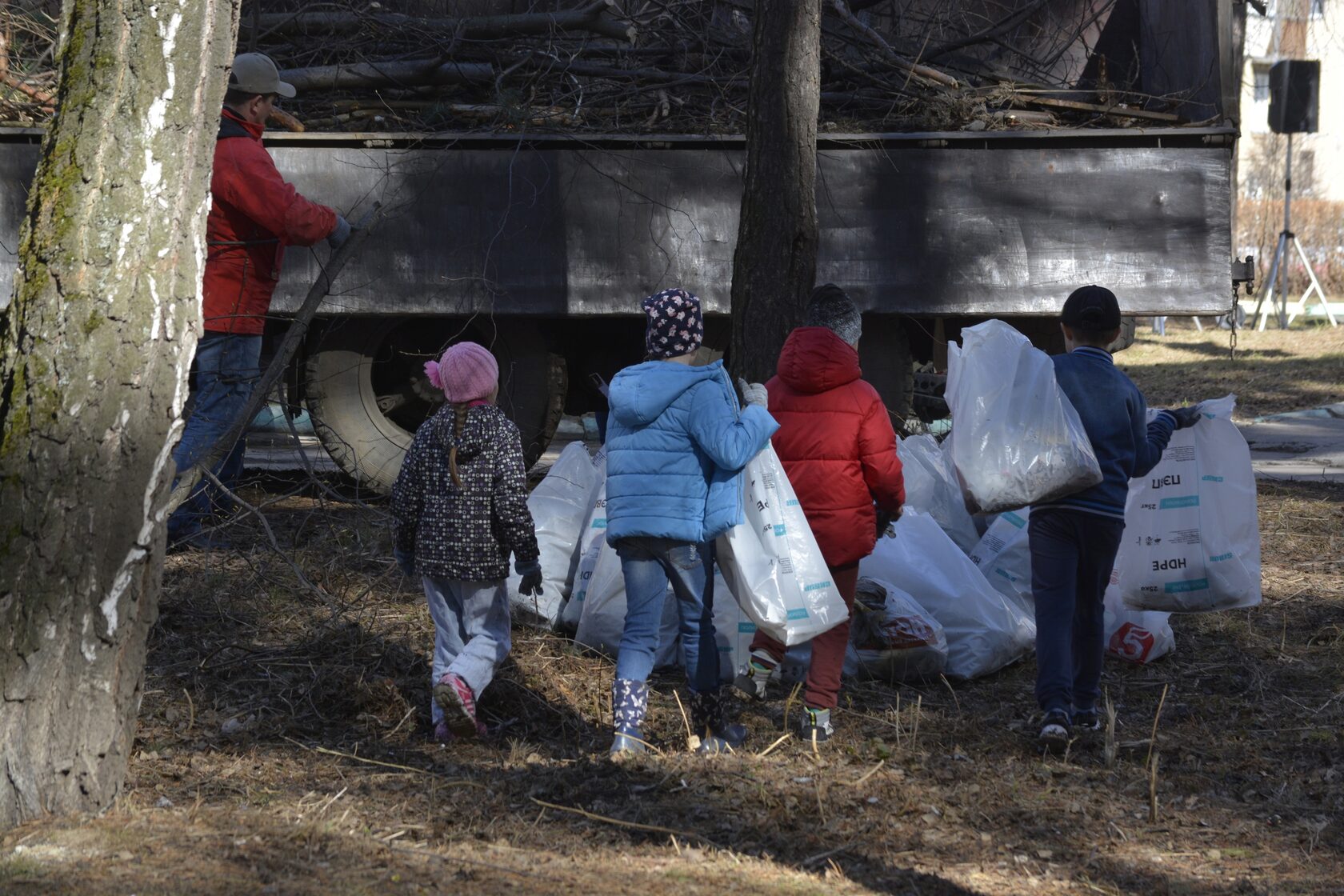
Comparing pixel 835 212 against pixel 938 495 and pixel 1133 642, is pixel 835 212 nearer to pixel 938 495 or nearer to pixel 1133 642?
pixel 938 495

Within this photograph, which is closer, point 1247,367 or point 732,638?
point 732,638

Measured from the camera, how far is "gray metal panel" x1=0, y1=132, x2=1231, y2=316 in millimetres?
6609

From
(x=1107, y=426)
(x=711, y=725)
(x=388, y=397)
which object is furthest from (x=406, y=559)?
→ (x=388, y=397)

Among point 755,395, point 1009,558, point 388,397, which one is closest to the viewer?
point 755,395

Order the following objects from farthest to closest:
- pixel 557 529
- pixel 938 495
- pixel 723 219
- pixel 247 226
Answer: pixel 723 219
pixel 247 226
pixel 938 495
pixel 557 529

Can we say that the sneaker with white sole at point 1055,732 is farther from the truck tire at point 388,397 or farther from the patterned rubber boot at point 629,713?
the truck tire at point 388,397

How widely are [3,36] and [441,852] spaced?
5347mm

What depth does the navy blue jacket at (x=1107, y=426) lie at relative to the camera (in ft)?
13.6

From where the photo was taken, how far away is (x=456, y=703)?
4.03 metres

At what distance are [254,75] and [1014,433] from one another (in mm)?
3569

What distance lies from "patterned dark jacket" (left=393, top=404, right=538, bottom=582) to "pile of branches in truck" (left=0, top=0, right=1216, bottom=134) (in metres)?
3.10

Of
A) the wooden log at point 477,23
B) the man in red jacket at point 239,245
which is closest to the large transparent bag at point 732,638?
the man in red jacket at point 239,245

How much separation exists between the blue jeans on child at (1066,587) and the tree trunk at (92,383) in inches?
99.2

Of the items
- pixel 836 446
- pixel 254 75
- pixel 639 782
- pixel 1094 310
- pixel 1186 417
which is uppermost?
pixel 254 75
